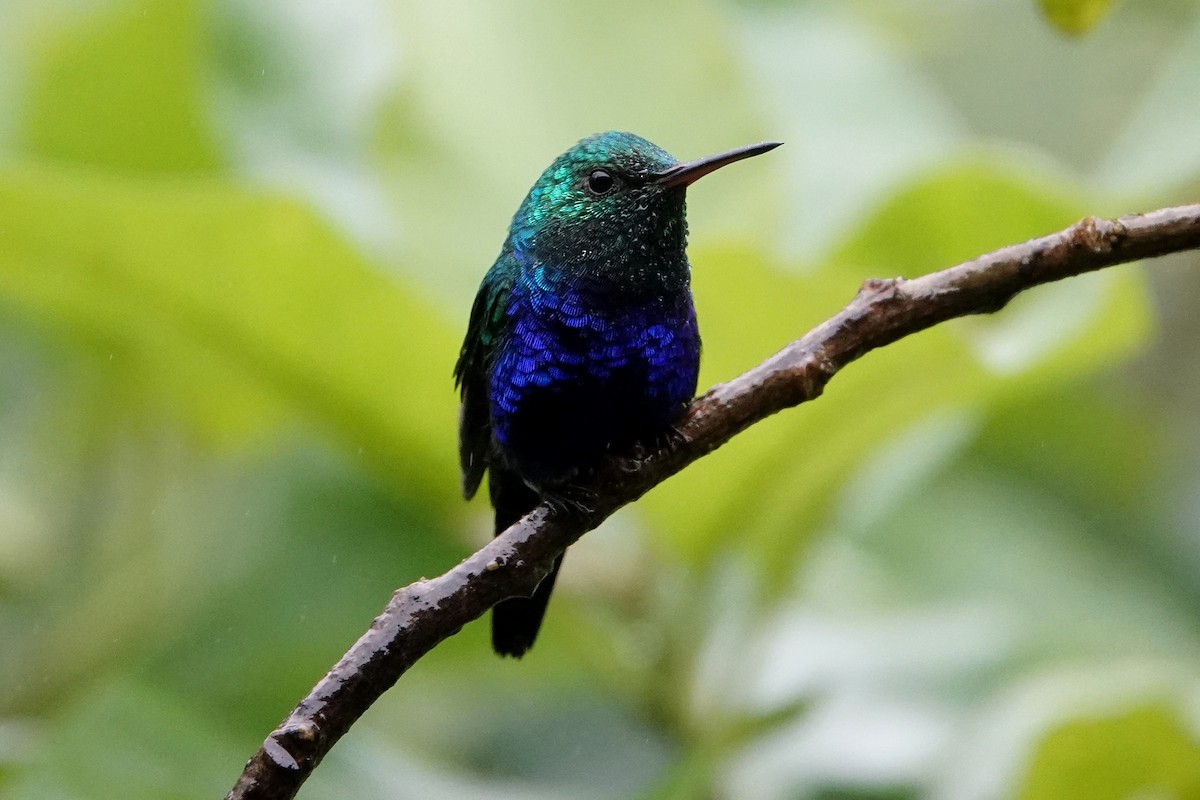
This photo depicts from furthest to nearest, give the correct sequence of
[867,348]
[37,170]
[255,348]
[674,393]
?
[255,348], [37,170], [674,393], [867,348]

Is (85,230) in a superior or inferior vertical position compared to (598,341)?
superior

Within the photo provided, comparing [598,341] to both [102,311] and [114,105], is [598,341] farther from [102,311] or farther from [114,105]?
[114,105]

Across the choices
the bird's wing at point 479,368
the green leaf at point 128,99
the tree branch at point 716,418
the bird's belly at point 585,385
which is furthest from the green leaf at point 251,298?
the tree branch at point 716,418

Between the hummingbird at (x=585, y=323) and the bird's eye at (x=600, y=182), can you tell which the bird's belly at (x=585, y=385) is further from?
the bird's eye at (x=600, y=182)

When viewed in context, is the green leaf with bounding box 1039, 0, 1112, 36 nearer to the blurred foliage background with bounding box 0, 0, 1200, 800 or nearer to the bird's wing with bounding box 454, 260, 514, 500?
the blurred foliage background with bounding box 0, 0, 1200, 800

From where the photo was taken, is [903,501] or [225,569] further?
[903,501]

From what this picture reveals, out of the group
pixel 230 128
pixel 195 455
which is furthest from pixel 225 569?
pixel 230 128

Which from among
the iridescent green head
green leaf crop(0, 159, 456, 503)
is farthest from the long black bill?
green leaf crop(0, 159, 456, 503)

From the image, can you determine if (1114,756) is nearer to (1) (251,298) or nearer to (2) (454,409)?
(2) (454,409)
